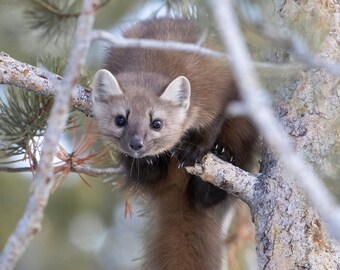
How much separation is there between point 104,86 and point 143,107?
220 millimetres

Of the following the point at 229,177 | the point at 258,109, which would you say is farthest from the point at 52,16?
the point at 258,109

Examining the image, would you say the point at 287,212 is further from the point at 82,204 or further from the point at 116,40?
the point at 82,204

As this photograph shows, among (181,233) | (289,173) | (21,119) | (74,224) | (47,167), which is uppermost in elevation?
(47,167)

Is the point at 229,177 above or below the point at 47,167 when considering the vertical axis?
below

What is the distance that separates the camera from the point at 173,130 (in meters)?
4.15

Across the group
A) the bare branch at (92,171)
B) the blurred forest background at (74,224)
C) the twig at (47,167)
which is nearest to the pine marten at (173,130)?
the bare branch at (92,171)

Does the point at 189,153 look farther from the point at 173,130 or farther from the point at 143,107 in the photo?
the point at 143,107

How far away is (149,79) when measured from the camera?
13.8ft

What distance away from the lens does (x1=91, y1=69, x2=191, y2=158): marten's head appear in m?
4.05

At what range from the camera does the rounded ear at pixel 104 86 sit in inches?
159

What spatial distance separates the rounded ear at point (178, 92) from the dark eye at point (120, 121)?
0.75 ft

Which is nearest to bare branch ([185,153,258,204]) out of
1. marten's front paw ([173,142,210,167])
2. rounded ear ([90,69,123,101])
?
marten's front paw ([173,142,210,167])

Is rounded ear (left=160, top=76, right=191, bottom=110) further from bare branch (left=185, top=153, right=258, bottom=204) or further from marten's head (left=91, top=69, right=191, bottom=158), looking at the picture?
bare branch (left=185, top=153, right=258, bottom=204)

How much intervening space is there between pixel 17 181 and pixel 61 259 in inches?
38.4
